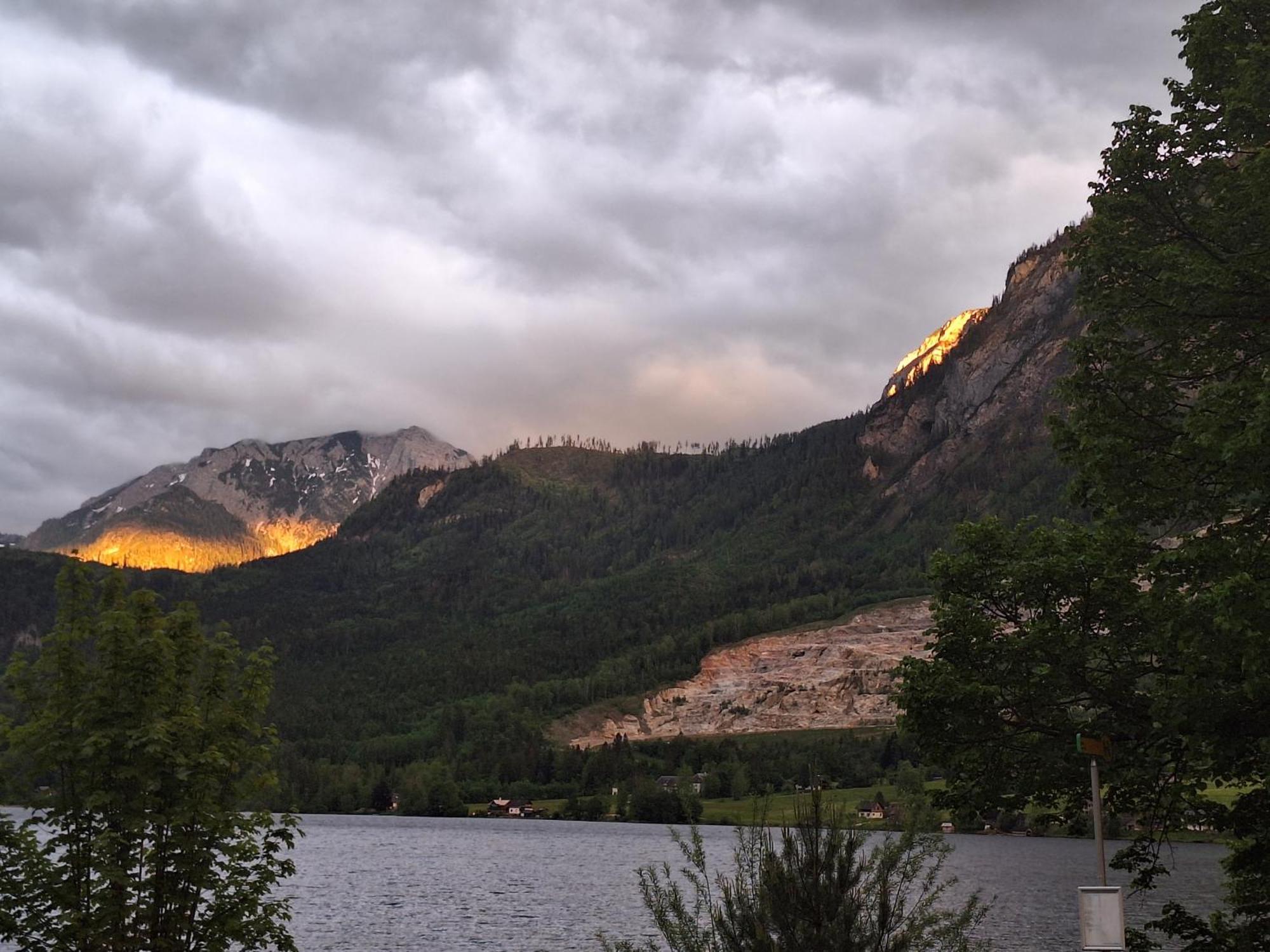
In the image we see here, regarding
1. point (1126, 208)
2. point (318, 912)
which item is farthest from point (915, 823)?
point (318, 912)

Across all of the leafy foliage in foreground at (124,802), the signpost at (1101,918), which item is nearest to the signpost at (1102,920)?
the signpost at (1101,918)

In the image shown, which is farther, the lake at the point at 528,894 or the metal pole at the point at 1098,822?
the lake at the point at 528,894

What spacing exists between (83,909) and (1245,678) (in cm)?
2128

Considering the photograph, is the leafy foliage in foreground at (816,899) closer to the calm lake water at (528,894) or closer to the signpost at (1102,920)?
the signpost at (1102,920)

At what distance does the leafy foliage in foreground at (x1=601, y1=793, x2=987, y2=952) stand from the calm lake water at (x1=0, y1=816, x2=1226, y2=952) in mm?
45443

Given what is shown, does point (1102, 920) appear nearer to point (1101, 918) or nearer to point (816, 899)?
point (1101, 918)

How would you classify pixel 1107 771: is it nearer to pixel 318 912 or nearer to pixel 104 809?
pixel 104 809

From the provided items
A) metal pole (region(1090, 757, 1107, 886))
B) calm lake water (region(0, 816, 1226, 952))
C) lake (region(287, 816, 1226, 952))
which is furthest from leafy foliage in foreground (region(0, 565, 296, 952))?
calm lake water (region(0, 816, 1226, 952))

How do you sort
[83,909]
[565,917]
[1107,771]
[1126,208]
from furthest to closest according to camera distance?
[565,917] → [1126,208] → [1107,771] → [83,909]

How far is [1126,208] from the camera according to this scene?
96.8 feet

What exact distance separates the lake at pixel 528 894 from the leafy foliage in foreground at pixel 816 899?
1671 inches

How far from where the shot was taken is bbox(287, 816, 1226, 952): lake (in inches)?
3656

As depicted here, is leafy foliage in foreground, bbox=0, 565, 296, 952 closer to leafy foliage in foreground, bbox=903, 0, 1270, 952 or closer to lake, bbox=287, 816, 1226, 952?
leafy foliage in foreground, bbox=903, 0, 1270, 952

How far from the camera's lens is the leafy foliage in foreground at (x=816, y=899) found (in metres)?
18.5
